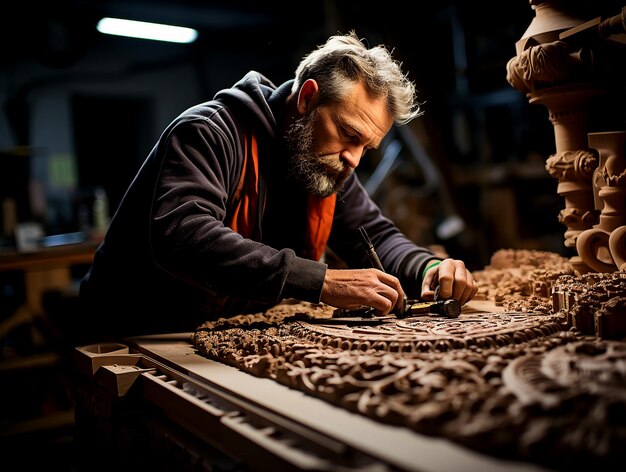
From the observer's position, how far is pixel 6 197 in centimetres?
608

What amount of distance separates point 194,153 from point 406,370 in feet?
3.67

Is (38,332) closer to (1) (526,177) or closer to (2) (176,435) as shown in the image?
(2) (176,435)

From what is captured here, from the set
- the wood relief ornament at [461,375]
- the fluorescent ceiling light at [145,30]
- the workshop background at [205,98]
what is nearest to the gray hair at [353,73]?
the wood relief ornament at [461,375]

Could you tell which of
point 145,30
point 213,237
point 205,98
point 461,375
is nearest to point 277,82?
point 205,98

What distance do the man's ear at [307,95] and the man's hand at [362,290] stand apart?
26.3 inches

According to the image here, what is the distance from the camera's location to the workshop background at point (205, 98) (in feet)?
16.7

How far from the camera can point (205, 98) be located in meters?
6.77

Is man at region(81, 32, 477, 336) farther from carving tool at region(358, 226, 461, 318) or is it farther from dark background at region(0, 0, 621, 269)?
dark background at region(0, 0, 621, 269)

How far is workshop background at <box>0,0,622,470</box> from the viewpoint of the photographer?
510cm

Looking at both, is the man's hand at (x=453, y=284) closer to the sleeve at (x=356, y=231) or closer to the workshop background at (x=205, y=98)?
the sleeve at (x=356, y=231)

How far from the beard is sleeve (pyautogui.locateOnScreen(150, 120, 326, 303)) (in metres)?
0.38

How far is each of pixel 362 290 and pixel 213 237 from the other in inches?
18.2

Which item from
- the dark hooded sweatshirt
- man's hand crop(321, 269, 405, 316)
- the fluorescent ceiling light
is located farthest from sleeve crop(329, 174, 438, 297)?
the fluorescent ceiling light

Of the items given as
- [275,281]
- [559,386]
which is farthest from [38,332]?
[559,386]
